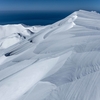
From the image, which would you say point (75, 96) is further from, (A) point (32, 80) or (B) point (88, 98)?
(A) point (32, 80)

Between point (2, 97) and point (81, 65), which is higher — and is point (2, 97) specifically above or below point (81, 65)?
below

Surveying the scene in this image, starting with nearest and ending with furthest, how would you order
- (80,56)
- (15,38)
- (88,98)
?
1. (88,98)
2. (80,56)
3. (15,38)

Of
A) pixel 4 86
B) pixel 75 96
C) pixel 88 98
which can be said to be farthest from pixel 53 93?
pixel 4 86

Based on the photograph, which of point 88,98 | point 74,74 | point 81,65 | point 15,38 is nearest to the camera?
point 88,98

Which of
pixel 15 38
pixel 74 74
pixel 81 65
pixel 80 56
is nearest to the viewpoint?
pixel 74 74

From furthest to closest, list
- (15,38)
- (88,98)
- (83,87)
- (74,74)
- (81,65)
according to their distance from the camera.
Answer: (15,38)
(81,65)
(74,74)
(83,87)
(88,98)

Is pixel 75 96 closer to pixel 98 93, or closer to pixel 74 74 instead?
pixel 98 93

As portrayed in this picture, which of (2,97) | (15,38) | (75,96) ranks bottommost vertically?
(15,38)

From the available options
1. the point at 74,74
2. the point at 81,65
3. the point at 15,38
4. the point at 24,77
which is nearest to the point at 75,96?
the point at 74,74

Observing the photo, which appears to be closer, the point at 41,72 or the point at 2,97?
the point at 2,97
